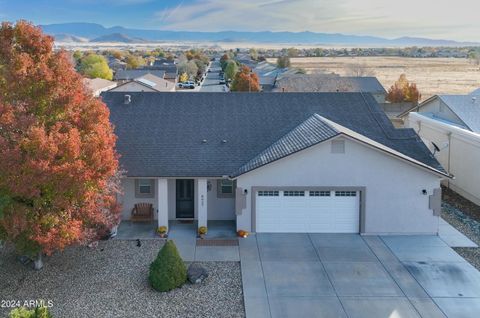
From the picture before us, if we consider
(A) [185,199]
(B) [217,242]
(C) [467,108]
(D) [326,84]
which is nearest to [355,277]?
(B) [217,242]

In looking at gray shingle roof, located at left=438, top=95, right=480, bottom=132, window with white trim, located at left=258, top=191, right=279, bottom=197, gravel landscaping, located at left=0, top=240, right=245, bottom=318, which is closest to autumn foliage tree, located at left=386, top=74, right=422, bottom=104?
gray shingle roof, located at left=438, top=95, right=480, bottom=132

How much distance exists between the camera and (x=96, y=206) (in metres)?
14.7

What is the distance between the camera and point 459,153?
23609mm

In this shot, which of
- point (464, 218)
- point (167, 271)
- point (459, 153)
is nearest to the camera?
Result: point (167, 271)

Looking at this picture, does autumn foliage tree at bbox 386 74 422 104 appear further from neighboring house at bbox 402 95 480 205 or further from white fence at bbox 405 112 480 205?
white fence at bbox 405 112 480 205

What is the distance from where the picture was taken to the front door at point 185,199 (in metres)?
19.7

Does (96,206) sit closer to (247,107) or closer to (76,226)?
(76,226)

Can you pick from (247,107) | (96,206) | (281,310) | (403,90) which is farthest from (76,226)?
(403,90)

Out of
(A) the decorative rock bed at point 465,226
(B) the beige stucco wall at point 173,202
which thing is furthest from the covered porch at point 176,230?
(A) the decorative rock bed at point 465,226

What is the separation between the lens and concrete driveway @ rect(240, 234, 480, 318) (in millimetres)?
12836

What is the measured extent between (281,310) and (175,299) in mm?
2871

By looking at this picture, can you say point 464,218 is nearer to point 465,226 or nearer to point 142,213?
point 465,226

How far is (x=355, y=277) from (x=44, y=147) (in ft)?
30.9

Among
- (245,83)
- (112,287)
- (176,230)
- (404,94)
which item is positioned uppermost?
(245,83)
